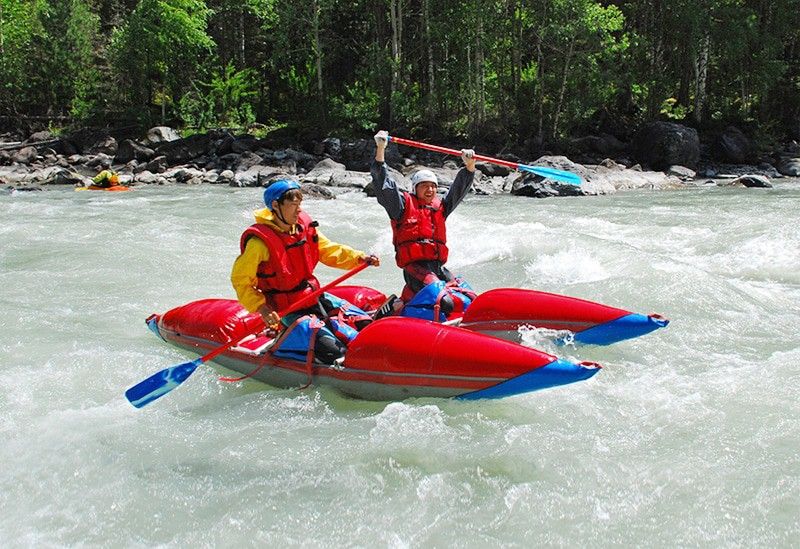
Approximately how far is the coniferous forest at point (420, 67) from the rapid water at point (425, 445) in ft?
43.9

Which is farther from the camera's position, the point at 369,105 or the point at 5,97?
the point at 5,97

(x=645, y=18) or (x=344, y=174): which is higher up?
(x=645, y=18)

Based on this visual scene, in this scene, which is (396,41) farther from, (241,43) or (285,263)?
(285,263)

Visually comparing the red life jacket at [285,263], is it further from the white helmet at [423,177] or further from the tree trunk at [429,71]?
the tree trunk at [429,71]

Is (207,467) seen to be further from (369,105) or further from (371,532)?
(369,105)

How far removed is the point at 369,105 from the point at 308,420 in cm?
1733

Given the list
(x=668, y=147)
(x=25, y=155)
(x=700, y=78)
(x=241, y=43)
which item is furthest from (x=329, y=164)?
(x=700, y=78)

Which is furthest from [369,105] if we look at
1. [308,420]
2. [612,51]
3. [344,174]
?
[308,420]

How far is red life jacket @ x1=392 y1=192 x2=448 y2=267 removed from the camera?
175 inches

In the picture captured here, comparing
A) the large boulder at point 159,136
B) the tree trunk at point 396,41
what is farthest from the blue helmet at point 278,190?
the large boulder at point 159,136

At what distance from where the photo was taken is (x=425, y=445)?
3.09 m

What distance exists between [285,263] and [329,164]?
1358 centimetres

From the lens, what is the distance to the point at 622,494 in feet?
8.78

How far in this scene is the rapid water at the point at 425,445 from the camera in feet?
8.40
